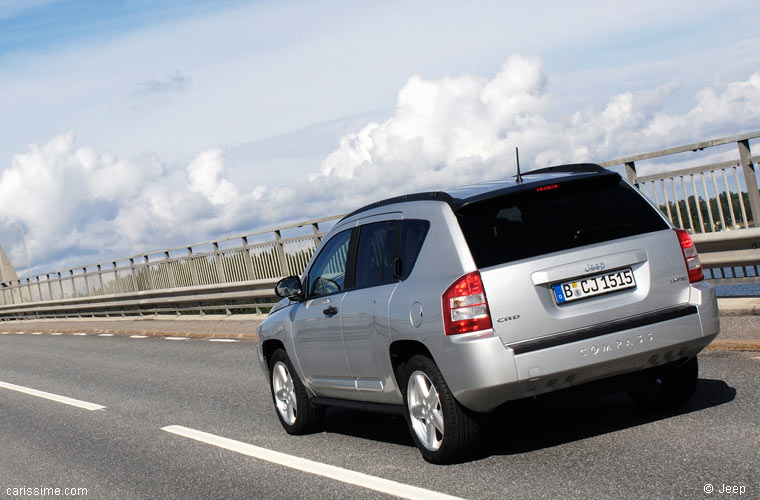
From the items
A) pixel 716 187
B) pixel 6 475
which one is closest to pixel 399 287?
pixel 6 475

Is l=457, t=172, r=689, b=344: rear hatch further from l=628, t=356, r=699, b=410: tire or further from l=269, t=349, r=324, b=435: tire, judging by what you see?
l=269, t=349, r=324, b=435: tire

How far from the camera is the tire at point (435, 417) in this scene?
6.14 m

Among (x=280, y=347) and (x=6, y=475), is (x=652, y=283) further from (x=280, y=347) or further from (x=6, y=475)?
(x=6, y=475)

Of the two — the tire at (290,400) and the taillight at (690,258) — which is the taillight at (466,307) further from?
the tire at (290,400)

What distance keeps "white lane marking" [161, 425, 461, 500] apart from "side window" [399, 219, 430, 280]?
1.35m

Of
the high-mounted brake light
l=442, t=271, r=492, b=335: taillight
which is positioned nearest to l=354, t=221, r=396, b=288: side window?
l=442, t=271, r=492, b=335: taillight

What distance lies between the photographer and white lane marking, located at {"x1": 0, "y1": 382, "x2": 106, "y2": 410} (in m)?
12.1

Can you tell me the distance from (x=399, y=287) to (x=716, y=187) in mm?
5746

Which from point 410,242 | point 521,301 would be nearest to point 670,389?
point 521,301

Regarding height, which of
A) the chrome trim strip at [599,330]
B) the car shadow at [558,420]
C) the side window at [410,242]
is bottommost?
the car shadow at [558,420]

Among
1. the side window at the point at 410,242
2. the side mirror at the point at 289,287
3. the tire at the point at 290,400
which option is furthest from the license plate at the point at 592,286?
the tire at the point at 290,400

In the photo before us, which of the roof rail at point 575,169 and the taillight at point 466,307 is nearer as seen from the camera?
the taillight at point 466,307

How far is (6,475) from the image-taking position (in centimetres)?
837

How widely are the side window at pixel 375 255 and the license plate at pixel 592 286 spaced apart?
4.21 feet
